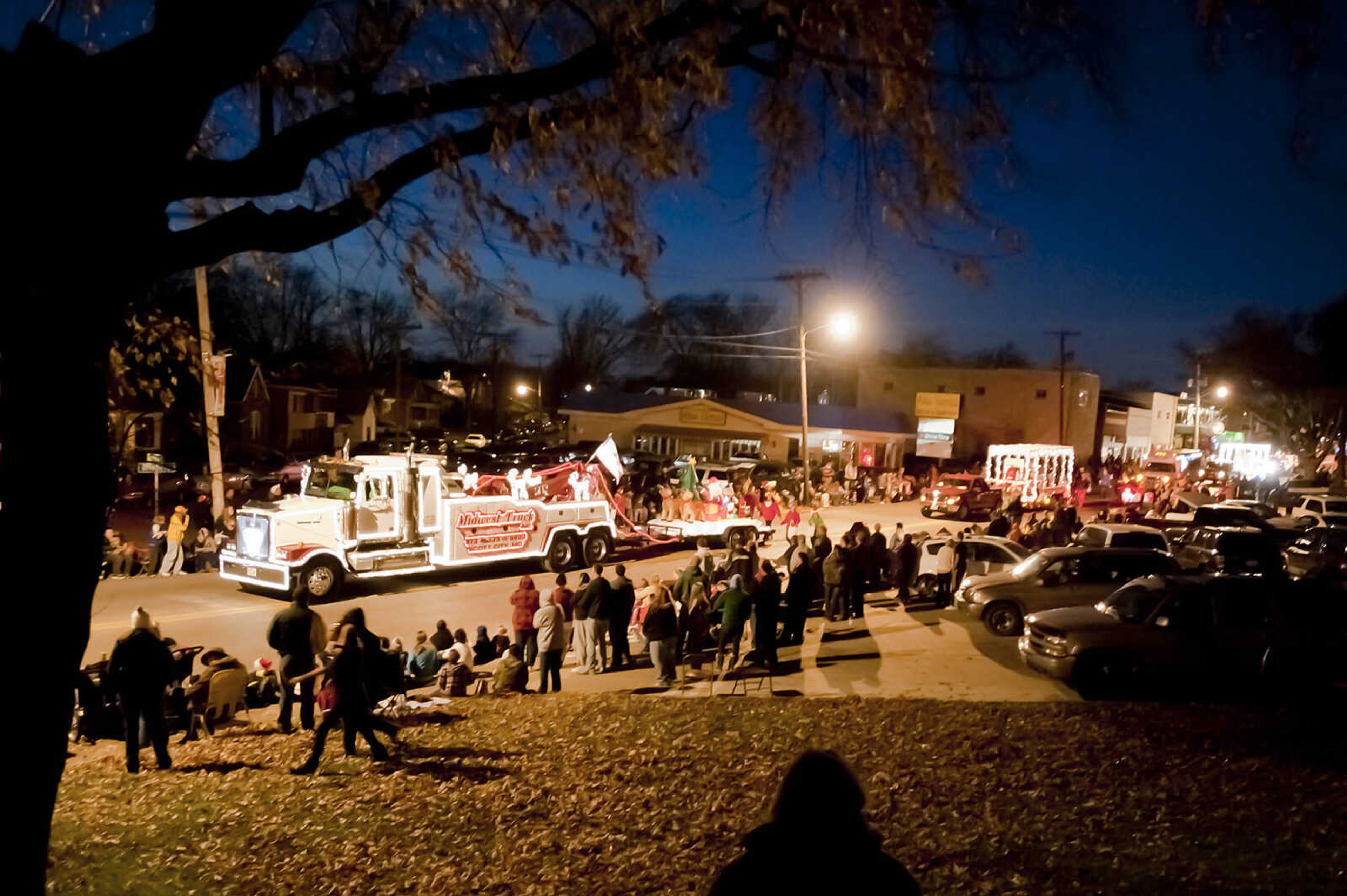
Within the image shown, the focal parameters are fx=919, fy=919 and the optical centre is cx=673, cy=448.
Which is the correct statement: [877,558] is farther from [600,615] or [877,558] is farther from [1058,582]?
[600,615]

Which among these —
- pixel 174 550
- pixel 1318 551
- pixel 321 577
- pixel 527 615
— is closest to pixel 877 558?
pixel 527 615

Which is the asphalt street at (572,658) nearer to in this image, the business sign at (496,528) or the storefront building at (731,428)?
the business sign at (496,528)

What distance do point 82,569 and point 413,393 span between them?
3141 inches

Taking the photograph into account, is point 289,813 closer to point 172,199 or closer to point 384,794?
point 384,794

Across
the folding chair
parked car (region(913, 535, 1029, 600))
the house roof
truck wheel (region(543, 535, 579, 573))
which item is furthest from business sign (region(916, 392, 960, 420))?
the folding chair

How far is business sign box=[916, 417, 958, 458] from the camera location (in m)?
56.2

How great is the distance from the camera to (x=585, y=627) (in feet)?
41.2

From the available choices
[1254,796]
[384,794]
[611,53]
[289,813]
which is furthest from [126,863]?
[1254,796]

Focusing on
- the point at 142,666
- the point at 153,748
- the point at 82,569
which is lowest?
the point at 153,748

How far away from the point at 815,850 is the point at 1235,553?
64.7 ft

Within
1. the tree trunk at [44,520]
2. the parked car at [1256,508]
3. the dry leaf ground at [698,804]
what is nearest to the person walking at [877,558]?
the dry leaf ground at [698,804]

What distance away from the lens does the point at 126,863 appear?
5.66 metres

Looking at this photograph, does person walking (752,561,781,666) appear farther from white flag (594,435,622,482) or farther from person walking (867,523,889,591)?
white flag (594,435,622,482)

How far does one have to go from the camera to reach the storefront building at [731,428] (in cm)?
4947
